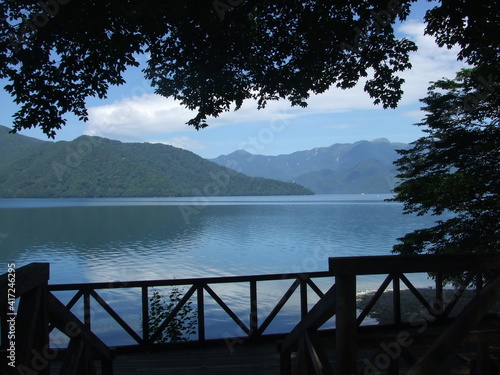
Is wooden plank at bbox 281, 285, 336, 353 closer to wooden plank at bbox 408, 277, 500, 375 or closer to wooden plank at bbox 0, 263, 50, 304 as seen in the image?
wooden plank at bbox 408, 277, 500, 375

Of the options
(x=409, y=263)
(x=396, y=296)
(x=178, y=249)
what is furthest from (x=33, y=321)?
(x=178, y=249)

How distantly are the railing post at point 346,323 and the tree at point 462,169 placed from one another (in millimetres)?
10656

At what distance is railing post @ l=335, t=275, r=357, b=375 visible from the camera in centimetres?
241

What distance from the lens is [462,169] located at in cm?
1320

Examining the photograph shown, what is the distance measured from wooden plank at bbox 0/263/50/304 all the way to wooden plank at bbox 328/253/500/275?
1.76m

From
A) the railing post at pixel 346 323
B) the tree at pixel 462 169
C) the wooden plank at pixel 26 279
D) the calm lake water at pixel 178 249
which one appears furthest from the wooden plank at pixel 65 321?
the calm lake water at pixel 178 249

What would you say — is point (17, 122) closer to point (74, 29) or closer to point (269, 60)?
point (74, 29)

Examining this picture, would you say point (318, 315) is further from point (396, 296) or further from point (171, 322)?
point (171, 322)

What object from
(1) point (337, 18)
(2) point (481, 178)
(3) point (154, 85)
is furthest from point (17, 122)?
(2) point (481, 178)

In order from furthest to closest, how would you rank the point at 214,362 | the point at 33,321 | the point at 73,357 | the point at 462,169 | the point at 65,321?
the point at 462,169, the point at 214,362, the point at 73,357, the point at 65,321, the point at 33,321

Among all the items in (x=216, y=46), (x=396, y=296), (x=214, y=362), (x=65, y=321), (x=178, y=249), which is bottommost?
(x=178, y=249)

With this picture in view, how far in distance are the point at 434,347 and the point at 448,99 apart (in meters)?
13.4

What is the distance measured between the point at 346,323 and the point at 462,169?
1257 centimetres

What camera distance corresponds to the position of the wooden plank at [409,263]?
2.40 m
